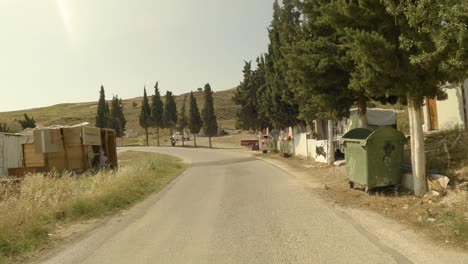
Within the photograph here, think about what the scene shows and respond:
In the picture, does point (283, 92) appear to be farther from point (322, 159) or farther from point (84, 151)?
point (84, 151)

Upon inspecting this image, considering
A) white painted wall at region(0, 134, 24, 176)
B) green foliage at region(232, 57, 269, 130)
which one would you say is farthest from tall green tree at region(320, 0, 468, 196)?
green foliage at region(232, 57, 269, 130)

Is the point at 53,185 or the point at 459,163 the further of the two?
the point at 53,185

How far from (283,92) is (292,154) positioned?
5578mm

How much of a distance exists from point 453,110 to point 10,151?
23.8m

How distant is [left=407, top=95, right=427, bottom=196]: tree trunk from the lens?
11.4 m

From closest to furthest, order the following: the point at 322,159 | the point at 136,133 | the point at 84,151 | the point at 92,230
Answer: the point at 92,230, the point at 84,151, the point at 322,159, the point at 136,133

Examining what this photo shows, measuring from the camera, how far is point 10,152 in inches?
1089

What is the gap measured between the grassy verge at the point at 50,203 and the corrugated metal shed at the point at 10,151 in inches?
454

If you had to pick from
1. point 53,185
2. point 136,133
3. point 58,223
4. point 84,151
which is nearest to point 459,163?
point 58,223

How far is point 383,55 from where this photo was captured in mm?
10945

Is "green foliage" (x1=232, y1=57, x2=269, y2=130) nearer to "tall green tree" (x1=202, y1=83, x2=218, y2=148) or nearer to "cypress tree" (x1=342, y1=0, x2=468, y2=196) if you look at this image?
"tall green tree" (x1=202, y1=83, x2=218, y2=148)

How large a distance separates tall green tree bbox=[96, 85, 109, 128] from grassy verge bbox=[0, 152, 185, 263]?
222 ft

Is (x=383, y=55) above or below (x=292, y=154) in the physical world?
above

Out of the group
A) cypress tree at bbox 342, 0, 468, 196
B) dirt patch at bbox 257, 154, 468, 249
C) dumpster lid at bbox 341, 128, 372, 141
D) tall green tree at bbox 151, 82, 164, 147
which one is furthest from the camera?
tall green tree at bbox 151, 82, 164, 147
